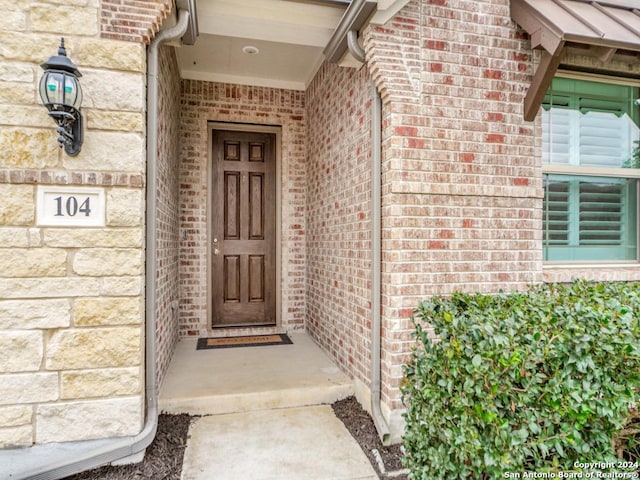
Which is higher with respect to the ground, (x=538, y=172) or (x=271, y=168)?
(x=271, y=168)

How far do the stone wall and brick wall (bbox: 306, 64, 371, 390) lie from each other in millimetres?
1519

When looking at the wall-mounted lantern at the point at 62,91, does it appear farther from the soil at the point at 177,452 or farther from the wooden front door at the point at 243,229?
the wooden front door at the point at 243,229

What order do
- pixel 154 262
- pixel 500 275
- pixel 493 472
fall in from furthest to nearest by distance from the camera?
pixel 500 275
pixel 154 262
pixel 493 472

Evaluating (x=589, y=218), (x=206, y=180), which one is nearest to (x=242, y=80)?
(x=206, y=180)

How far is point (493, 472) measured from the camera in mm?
1438

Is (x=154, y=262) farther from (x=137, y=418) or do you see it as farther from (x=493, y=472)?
(x=493, y=472)

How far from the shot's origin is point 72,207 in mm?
2178

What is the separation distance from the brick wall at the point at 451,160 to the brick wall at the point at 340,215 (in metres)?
0.31

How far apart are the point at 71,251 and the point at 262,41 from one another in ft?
8.39

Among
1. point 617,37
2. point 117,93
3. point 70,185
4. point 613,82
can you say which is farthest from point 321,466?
point 613,82

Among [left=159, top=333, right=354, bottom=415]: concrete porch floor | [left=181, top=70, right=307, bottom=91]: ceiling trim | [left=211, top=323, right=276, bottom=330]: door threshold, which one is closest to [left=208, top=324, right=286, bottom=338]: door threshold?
[left=211, top=323, right=276, bottom=330]: door threshold

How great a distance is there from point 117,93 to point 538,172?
9.29ft

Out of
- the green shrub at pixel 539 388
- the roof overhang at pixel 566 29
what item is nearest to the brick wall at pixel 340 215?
the roof overhang at pixel 566 29

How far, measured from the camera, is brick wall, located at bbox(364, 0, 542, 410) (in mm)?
2553
